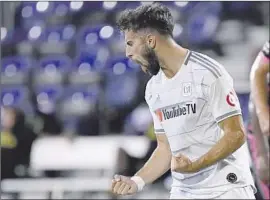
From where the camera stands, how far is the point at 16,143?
5562 mm

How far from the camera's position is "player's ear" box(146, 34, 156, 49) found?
2.77 metres

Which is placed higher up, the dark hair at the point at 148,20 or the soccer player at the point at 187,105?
the dark hair at the point at 148,20

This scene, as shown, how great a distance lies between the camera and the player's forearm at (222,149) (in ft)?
8.32

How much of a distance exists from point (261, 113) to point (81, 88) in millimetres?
2062

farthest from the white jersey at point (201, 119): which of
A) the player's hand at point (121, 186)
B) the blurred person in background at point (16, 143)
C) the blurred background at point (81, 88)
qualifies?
the blurred person in background at point (16, 143)

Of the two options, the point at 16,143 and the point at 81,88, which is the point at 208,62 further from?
the point at 16,143

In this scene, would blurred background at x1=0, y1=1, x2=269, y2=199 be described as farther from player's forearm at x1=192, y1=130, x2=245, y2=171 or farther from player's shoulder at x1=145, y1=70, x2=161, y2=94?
player's forearm at x1=192, y1=130, x2=245, y2=171

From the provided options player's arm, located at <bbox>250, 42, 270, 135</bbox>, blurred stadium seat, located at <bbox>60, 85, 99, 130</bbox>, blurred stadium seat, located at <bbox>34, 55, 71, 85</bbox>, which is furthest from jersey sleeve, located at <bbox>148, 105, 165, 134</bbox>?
blurred stadium seat, located at <bbox>34, 55, 71, 85</bbox>

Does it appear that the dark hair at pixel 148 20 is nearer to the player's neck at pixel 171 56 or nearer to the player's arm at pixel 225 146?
the player's neck at pixel 171 56

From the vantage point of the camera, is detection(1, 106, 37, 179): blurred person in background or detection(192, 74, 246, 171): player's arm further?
detection(1, 106, 37, 179): blurred person in background

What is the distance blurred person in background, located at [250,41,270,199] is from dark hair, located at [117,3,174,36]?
1051 millimetres

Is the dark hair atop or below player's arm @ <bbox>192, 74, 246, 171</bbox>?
atop

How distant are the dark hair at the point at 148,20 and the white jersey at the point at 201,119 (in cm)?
15

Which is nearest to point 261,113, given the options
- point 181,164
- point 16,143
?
point 181,164
